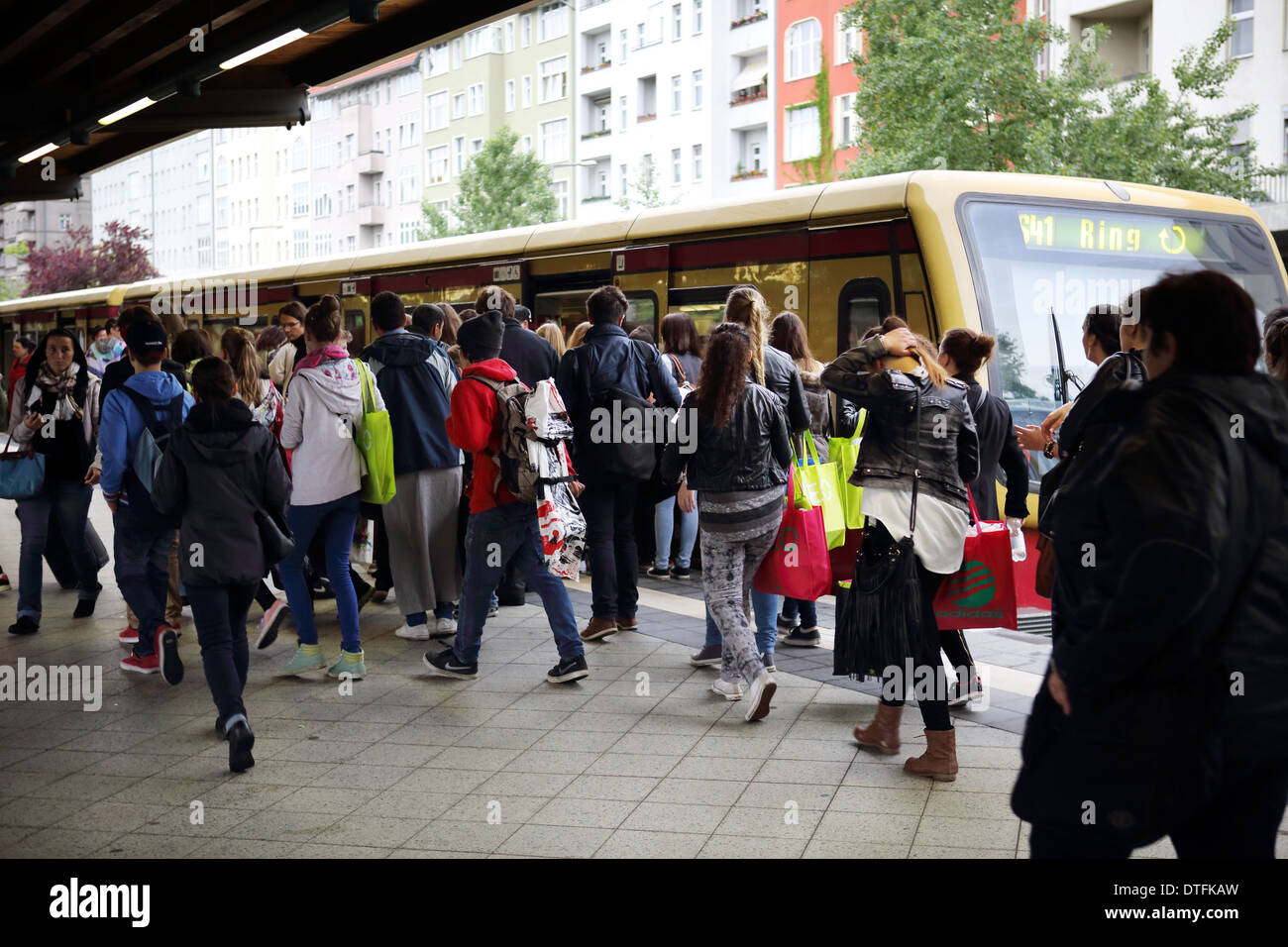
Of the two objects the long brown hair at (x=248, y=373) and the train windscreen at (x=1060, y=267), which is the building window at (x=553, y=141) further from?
the long brown hair at (x=248, y=373)

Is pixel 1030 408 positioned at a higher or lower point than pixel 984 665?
higher

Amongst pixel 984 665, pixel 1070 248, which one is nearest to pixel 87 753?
pixel 984 665

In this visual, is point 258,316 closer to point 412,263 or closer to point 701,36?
point 412,263

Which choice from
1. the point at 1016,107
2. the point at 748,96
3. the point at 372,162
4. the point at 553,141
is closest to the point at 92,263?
the point at 372,162

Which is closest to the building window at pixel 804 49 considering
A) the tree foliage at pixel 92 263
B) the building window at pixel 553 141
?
the building window at pixel 553 141

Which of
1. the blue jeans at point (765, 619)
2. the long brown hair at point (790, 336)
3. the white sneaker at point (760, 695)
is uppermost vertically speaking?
the long brown hair at point (790, 336)

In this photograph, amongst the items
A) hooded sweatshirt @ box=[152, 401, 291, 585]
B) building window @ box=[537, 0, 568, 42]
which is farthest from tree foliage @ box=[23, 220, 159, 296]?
hooded sweatshirt @ box=[152, 401, 291, 585]

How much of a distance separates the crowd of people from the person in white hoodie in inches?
0.7

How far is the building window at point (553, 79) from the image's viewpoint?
6203 cm

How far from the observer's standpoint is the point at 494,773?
5602mm

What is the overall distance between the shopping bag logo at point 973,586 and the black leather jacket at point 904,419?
0.86ft

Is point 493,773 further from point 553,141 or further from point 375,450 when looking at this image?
point 553,141
